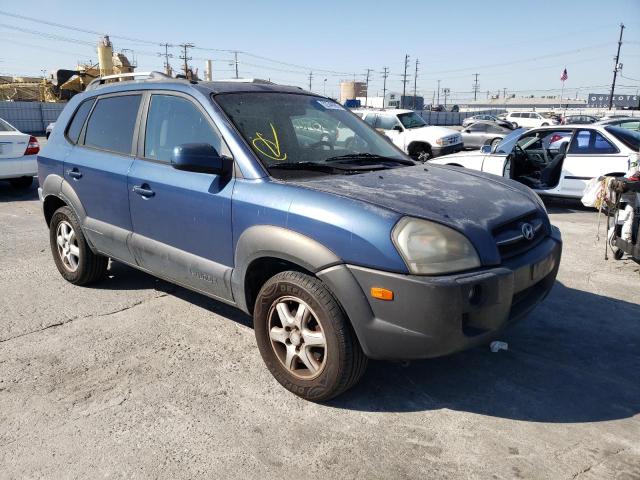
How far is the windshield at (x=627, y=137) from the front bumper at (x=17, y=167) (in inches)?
392

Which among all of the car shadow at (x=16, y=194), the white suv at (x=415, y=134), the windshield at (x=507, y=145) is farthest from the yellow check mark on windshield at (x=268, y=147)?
the white suv at (x=415, y=134)

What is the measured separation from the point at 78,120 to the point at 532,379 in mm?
4188

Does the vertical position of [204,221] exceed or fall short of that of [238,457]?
it exceeds it

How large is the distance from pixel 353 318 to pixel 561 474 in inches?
45.7

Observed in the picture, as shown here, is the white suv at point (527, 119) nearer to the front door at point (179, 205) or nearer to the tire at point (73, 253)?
the tire at point (73, 253)

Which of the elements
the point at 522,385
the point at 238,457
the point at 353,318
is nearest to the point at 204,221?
the point at 353,318

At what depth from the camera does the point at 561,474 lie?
7.53 ft

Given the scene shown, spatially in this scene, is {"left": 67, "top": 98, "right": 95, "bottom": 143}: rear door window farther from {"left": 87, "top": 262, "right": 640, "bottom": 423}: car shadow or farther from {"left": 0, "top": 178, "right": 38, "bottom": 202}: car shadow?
{"left": 0, "top": 178, "right": 38, "bottom": 202}: car shadow

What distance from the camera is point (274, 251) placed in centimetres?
280

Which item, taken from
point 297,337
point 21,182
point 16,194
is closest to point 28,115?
point 21,182

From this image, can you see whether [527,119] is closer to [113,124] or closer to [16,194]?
[16,194]

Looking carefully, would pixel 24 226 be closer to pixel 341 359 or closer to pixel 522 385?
pixel 341 359

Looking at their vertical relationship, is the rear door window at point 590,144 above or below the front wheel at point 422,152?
above

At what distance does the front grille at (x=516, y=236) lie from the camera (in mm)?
2739
